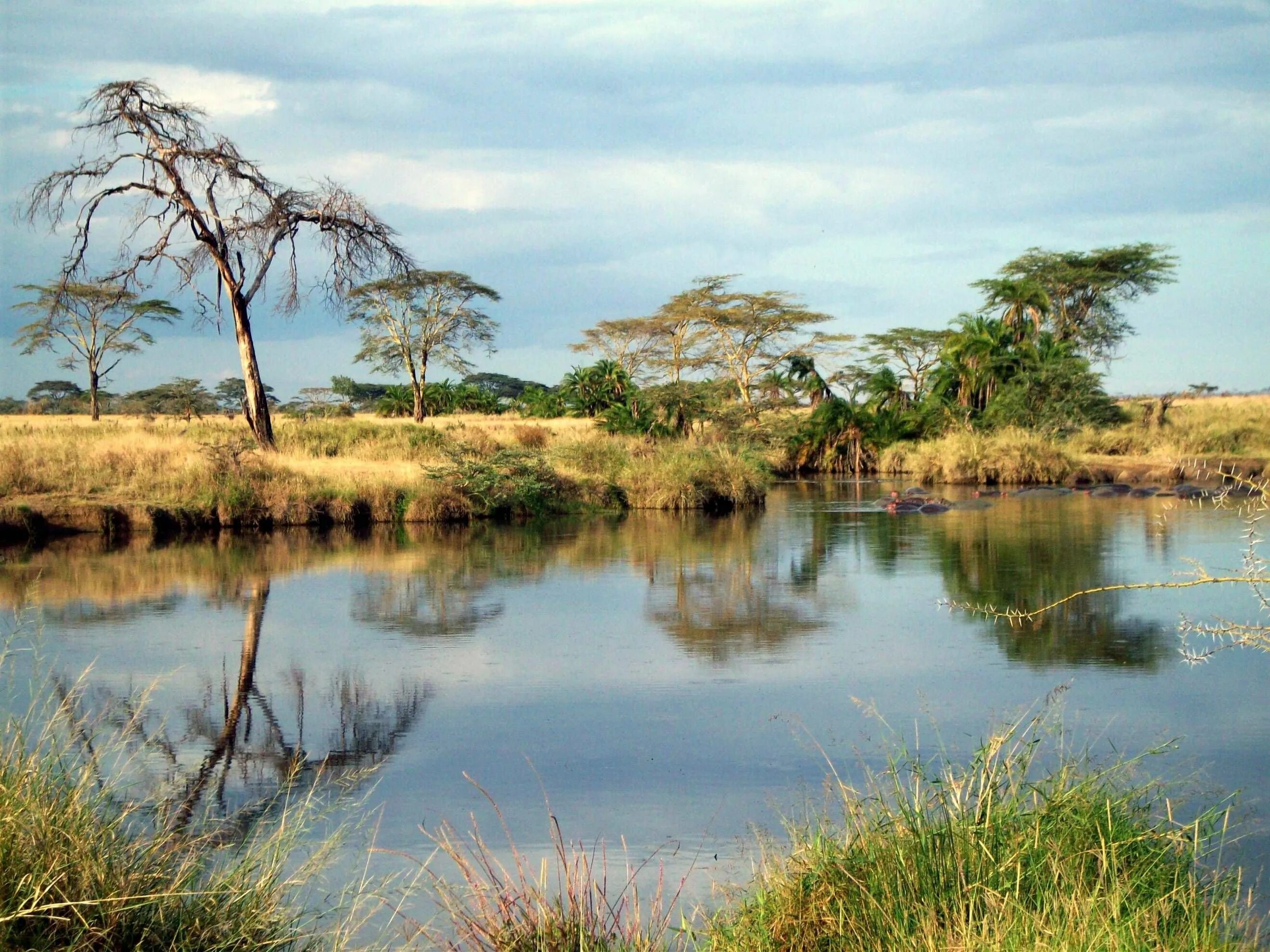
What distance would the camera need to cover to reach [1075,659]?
8.27m

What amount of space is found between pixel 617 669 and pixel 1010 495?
64.4 ft

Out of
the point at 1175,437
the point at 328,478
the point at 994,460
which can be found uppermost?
the point at 1175,437

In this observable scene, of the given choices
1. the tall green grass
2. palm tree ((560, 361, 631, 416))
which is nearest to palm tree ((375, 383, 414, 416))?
palm tree ((560, 361, 631, 416))

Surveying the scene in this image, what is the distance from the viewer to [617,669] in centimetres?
823

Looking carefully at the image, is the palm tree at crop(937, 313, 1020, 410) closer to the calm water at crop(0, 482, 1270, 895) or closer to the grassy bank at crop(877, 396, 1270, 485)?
the grassy bank at crop(877, 396, 1270, 485)

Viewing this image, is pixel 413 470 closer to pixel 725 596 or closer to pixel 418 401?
pixel 725 596

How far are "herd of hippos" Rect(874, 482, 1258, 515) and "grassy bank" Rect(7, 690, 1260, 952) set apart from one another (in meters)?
18.3

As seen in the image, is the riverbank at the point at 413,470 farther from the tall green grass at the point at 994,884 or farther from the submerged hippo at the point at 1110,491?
the tall green grass at the point at 994,884

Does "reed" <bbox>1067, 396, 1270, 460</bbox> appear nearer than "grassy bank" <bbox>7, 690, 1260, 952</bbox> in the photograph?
No

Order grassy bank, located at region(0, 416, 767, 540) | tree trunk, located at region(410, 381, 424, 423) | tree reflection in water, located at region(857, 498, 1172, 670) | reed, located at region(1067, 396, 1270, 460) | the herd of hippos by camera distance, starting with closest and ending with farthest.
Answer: tree reflection in water, located at region(857, 498, 1172, 670) → grassy bank, located at region(0, 416, 767, 540) → the herd of hippos → reed, located at region(1067, 396, 1270, 460) → tree trunk, located at region(410, 381, 424, 423)

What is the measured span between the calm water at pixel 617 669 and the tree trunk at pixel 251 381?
8.46 m

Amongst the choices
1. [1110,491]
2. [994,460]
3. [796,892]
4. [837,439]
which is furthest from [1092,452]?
[796,892]

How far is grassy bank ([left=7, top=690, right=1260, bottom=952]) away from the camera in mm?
3225

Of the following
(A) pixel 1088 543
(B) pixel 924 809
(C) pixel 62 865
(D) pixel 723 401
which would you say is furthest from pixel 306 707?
(D) pixel 723 401
